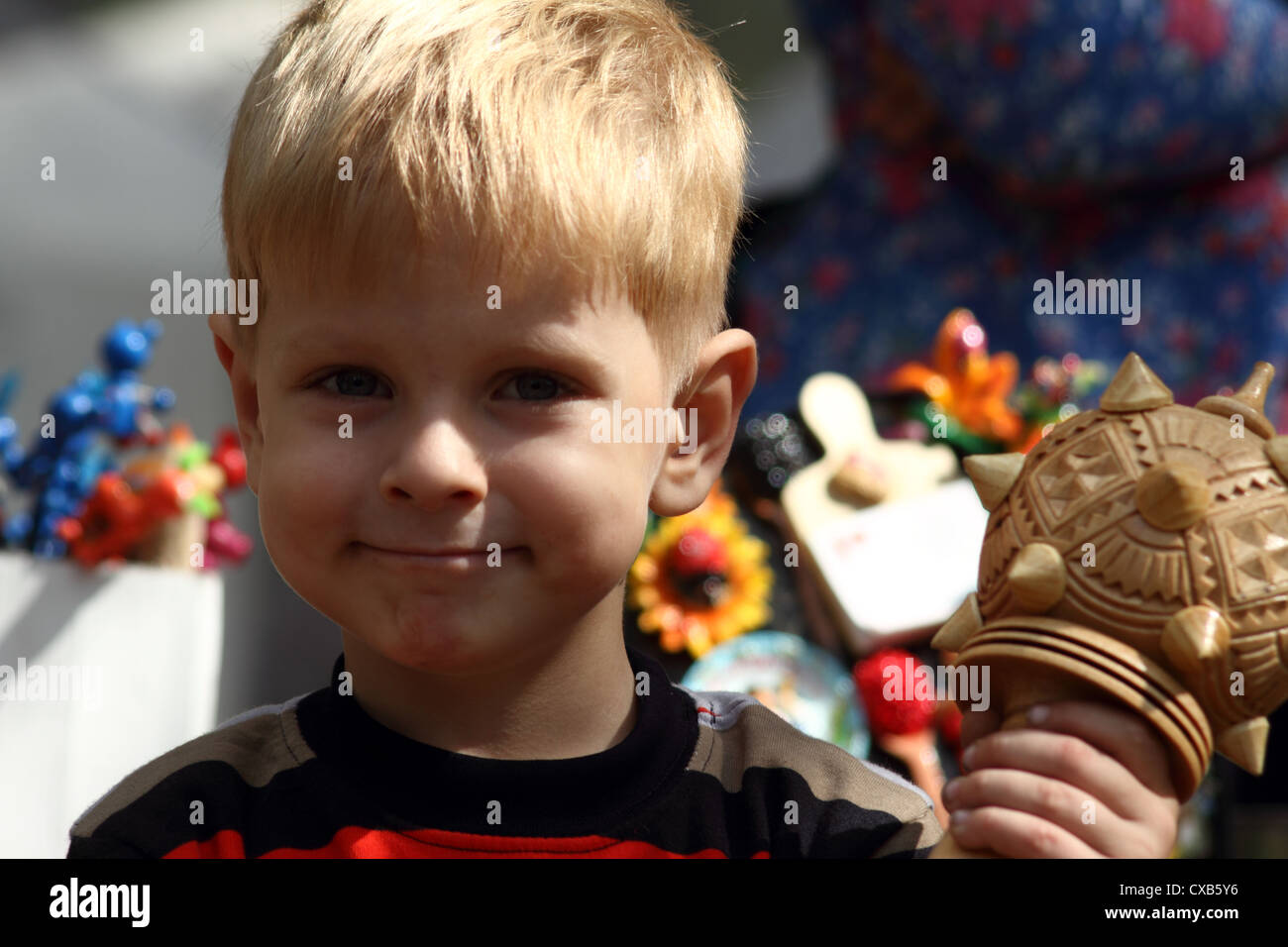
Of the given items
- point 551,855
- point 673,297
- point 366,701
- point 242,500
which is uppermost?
point 242,500

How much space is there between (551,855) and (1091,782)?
354 millimetres

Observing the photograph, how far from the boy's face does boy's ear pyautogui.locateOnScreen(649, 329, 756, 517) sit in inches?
4.6

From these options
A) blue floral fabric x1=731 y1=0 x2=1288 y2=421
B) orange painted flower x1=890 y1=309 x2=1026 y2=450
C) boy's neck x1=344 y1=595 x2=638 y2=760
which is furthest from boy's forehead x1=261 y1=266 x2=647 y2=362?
blue floral fabric x1=731 y1=0 x2=1288 y2=421

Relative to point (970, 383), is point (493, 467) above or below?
below

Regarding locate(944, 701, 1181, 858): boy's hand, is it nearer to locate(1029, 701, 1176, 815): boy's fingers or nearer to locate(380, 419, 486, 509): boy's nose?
locate(1029, 701, 1176, 815): boy's fingers

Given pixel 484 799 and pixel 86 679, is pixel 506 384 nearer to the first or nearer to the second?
pixel 484 799

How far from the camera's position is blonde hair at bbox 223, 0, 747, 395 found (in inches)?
34.0

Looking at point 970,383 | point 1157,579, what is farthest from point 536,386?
point 970,383

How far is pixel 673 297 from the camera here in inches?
38.4

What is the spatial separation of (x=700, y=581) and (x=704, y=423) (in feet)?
2.65

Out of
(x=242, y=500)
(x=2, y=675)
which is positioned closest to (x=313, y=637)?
(x=242, y=500)

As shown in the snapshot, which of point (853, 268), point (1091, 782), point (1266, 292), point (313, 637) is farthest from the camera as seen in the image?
point (313, 637)

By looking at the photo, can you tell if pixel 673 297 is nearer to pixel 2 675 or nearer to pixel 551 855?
pixel 551 855

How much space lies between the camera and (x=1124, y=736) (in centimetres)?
80
